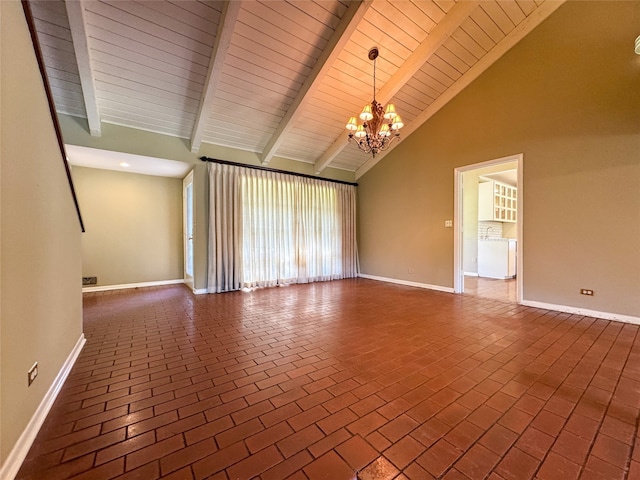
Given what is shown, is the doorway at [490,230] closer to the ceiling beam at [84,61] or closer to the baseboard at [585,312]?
the baseboard at [585,312]

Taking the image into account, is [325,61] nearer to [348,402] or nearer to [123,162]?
[348,402]

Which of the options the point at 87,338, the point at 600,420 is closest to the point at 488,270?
the point at 600,420

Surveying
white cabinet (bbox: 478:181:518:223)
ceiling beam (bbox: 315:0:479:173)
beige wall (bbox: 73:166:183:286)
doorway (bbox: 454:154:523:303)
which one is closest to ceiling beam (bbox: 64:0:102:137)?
beige wall (bbox: 73:166:183:286)

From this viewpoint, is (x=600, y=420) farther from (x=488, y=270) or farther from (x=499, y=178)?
(x=499, y=178)

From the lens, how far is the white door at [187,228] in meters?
5.70

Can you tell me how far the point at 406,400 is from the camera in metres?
1.74

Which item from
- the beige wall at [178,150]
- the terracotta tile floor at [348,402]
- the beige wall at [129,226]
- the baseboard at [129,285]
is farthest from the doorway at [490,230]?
the beige wall at [129,226]

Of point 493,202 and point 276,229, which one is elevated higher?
point 493,202

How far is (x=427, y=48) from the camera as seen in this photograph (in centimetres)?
389

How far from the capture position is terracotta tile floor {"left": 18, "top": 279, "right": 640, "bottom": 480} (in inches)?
49.2

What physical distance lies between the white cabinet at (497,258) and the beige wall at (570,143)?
2.57 meters

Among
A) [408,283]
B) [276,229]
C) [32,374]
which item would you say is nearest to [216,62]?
[276,229]

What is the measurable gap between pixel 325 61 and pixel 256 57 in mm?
975

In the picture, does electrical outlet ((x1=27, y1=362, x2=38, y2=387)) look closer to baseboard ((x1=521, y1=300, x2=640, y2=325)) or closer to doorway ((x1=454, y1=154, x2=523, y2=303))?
baseboard ((x1=521, y1=300, x2=640, y2=325))
